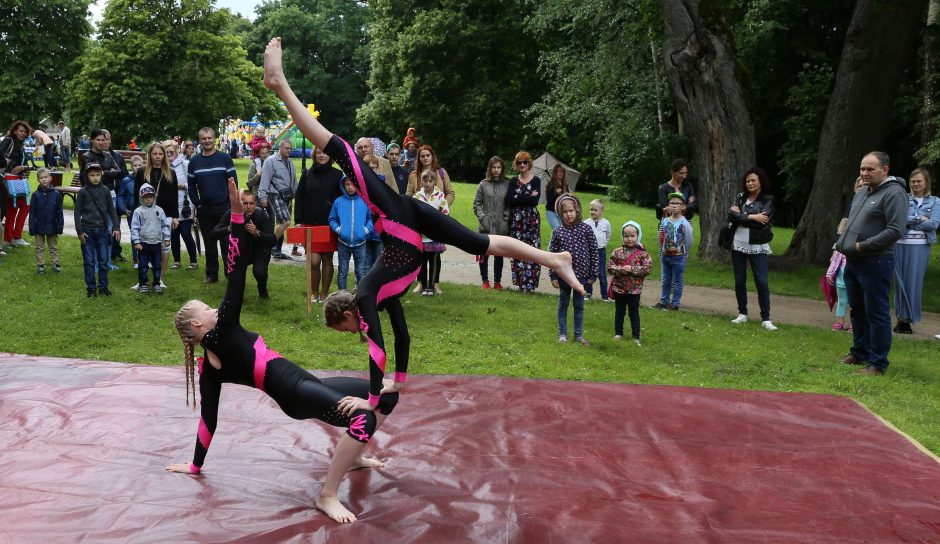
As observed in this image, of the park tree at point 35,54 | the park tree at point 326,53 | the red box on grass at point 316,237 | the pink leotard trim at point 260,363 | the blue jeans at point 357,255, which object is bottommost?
the pink leotard trim at point 260,363

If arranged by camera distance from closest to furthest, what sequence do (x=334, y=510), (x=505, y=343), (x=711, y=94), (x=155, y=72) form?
(x=334, y=510)
(x=505, y=343)
(x=711, y=94)
(x=155, y=72)

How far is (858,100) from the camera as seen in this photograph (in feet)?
40.7

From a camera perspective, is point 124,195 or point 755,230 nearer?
point 755,230

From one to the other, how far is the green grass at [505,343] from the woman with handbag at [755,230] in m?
0.58

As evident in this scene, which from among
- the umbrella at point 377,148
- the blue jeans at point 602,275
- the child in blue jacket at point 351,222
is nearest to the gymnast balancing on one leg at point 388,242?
the child in blue jacket at point 351,222

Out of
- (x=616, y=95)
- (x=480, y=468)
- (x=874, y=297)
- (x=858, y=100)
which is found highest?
(x=616, y=95)

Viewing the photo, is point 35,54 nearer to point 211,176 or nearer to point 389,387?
point 211,176

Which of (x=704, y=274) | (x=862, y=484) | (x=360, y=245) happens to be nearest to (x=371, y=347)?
(x=862, y=484)

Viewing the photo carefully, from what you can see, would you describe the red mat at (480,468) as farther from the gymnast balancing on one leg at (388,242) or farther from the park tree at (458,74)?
the park tree at (458,74)

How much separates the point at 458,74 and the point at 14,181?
21.8 meters

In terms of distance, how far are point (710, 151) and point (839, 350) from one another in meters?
5.01

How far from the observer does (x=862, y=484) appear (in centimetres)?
474

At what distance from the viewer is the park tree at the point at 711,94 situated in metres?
12.0

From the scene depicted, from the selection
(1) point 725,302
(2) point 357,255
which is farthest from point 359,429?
(1) point 725,302
